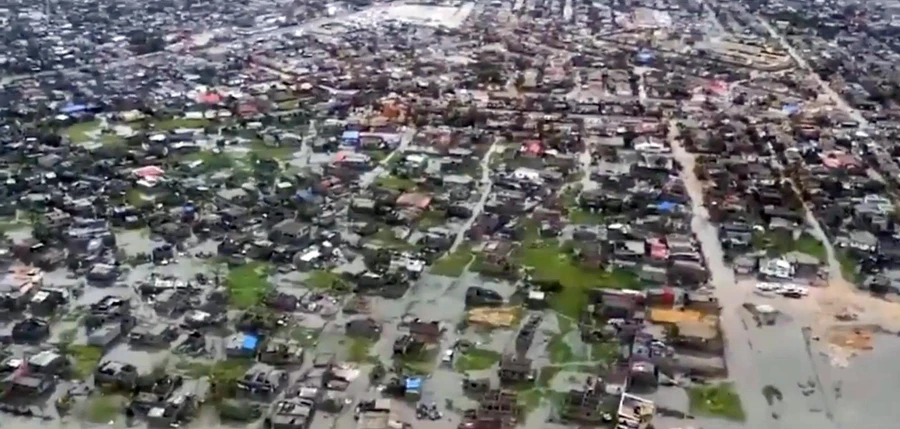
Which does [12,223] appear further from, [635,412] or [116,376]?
[635,412]

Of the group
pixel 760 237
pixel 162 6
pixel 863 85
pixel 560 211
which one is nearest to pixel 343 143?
pixel 560 211

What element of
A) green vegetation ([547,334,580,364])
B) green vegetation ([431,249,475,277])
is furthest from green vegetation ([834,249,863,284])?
green vegetation ([431,249,475,277])

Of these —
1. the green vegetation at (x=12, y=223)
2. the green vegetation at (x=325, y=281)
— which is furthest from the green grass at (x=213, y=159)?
the green vegetation at (x=325, y=281)

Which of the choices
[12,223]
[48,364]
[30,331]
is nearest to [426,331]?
[48,364]

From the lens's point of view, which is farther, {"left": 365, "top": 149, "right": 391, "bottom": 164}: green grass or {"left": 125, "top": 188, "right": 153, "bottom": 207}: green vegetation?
{"left": 365, "top": 149, "right": 391, "bottom": 164}: green grass

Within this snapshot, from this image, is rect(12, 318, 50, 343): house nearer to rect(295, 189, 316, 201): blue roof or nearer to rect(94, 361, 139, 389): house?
rect(94, 361, 139, 389): house

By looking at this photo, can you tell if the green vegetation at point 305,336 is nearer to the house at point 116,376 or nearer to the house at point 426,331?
the house at point 426,331

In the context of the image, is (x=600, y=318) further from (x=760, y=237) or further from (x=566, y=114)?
(x=566, y=114)
